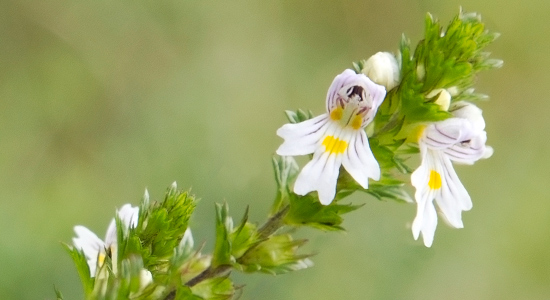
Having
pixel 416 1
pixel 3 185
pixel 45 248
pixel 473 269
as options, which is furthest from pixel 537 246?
pixel 3 185

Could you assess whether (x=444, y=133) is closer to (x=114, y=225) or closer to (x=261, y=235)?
(x=261, y=235)

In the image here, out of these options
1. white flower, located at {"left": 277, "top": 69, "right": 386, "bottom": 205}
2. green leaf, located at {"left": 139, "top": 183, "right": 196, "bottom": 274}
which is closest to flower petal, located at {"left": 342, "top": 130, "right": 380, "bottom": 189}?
white flower, located at {"left": 277, "top": 69, "right": 386, "bottom": 205}

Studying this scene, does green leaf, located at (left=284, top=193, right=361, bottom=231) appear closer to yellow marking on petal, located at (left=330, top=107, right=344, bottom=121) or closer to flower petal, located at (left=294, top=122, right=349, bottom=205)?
flower petal, located at (left=294, top=122, right=349, bottom=205)

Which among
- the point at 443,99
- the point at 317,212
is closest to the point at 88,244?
the point at 317,212

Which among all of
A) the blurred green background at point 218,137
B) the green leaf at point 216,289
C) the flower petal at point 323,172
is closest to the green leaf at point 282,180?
the flower petal at point 323,172

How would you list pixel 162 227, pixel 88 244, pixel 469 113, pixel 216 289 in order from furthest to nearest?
pixel 88 244
pixel 469 113
pixel 216 289
pixel 162 227
